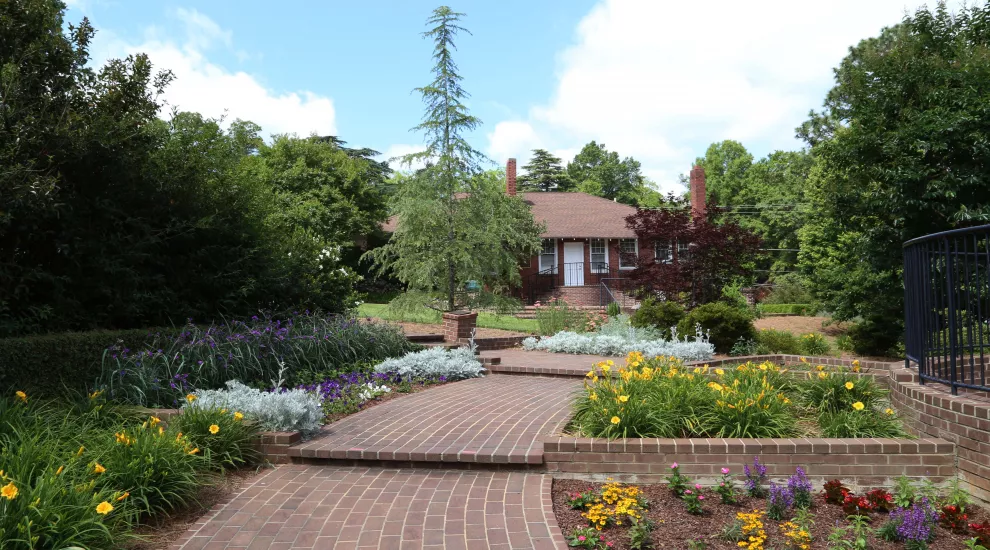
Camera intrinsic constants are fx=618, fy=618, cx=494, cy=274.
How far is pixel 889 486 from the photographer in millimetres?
4695

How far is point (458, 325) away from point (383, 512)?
27.9 ft

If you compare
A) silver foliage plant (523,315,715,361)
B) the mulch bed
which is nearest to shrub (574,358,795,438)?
the mulch bed

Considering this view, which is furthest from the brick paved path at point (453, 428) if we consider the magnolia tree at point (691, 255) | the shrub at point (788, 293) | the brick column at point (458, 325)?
the shrub at point (788, 293)

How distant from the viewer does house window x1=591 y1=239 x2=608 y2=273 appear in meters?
29.8

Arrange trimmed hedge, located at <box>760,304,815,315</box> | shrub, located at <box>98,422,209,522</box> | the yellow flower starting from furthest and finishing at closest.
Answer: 1. trimmed hedge, located at <box>760,304,815,315</box>
2. shrub, located at <box>98,422,209,522</box>
3. the yellow flower

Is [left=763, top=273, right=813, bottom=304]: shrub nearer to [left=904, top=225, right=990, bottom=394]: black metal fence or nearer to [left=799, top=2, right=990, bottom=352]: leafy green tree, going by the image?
[left=799, top=2, right=990, bottom=352]: leafy green tree

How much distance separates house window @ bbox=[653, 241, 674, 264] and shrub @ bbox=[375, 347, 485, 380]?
739 centimetres

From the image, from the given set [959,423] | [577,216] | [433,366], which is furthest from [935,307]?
[577,216]

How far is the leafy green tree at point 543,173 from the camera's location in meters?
55.2

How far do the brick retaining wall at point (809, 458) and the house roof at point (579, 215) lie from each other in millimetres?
23167

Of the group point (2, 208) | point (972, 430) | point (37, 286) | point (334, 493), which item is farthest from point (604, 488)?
point (37, 286)

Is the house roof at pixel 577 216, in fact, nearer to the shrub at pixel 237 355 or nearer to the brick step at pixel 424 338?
the brick step at pixel 424 338

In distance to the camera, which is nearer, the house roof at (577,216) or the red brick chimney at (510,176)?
the house roof at (577,216)

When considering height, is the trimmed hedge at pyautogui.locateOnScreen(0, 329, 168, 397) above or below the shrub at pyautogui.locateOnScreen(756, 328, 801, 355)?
above
